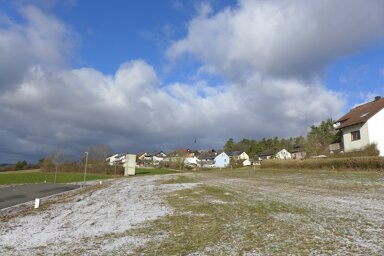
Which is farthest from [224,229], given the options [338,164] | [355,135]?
[355,135]

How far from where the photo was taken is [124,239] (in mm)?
11312

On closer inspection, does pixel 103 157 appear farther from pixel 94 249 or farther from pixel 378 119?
pixel 94 249

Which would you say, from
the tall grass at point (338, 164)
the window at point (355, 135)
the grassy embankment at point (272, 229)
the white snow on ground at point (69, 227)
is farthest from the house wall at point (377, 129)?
the white snow on ground at point (69, 227)

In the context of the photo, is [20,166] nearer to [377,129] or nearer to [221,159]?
[221,159]

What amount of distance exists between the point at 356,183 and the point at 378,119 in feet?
85.5

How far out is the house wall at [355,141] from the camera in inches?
1811

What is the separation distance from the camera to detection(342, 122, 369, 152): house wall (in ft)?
151

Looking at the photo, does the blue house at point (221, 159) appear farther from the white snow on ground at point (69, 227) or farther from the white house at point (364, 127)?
the white snow on ground at point (69, 227)

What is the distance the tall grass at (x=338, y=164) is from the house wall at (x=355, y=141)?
8048mm

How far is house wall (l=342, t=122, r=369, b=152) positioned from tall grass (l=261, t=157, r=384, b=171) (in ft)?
26.4

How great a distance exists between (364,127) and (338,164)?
12.4 m

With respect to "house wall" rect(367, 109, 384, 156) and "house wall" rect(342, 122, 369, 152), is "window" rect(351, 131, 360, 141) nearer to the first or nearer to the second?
"house wall" rect(342, 122, 369, 152)

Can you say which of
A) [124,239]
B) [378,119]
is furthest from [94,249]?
[378,119]

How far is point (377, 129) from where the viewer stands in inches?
1789
